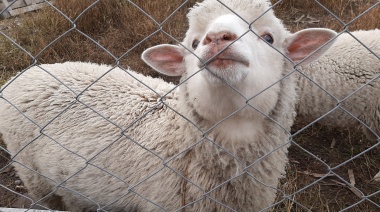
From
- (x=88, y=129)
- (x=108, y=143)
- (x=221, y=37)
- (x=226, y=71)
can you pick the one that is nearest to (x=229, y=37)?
(x=221, y=37)

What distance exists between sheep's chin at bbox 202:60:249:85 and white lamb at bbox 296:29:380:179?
1.87 meters

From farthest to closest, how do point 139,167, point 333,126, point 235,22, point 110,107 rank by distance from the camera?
point 333,126
point 110,107
point 139,167
point 235,22

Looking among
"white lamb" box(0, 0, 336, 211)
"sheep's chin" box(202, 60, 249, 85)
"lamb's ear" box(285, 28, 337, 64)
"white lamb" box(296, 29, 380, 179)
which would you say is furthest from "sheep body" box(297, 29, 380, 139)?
"sheep's chin" box(202, 60, 249, 85)

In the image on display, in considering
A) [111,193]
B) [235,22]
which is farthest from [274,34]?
[111,193]

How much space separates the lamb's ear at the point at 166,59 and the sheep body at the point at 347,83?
178 cm

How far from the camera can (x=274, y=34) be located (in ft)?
6.97

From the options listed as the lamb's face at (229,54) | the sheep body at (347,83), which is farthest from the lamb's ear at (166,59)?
the sheep body at (347,83)

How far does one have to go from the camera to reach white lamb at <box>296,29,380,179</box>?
3.34 meters

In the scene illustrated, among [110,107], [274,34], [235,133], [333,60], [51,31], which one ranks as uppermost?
[274,34]

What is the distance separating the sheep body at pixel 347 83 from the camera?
3336 mm

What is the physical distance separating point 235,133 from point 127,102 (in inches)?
34.8

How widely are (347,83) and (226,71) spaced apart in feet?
7.31

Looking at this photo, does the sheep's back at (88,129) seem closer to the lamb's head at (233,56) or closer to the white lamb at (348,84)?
the lamb's head at (233,56)

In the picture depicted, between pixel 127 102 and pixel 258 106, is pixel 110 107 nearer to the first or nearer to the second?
pixel 127 102
